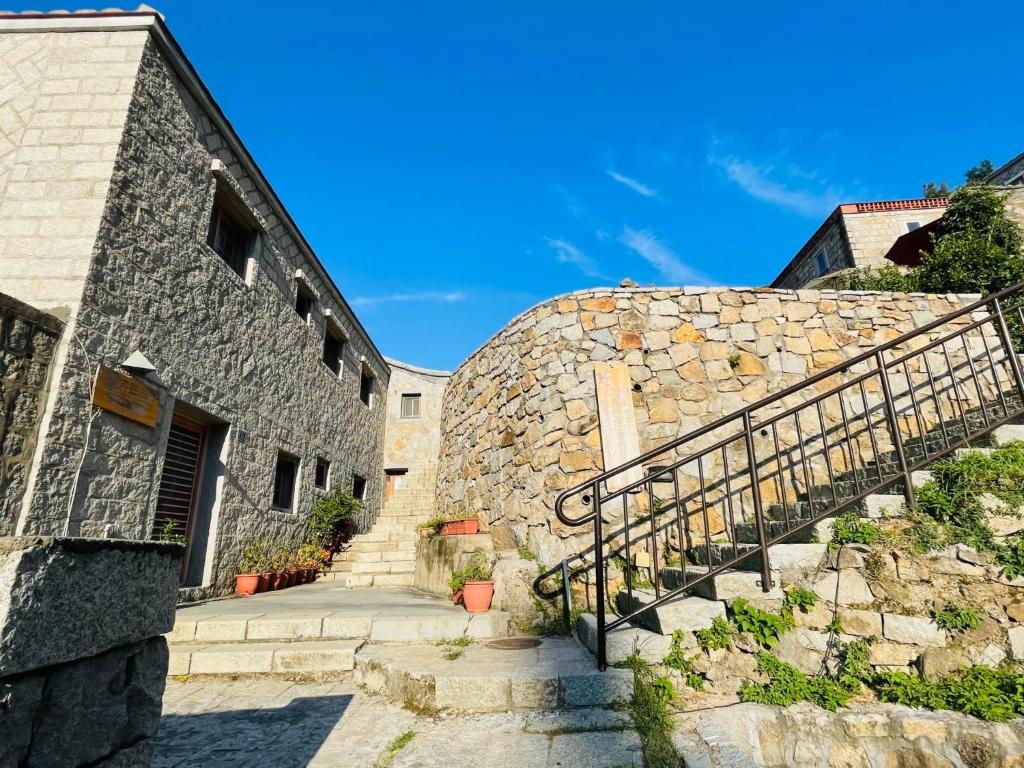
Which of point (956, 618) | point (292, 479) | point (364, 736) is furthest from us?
point (292, 479)

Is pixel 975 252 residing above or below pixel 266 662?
above

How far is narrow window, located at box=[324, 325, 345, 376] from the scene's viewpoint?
34.9 feet

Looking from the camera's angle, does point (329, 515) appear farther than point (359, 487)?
No

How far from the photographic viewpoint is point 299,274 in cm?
870

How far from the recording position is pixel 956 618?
10.5 feet

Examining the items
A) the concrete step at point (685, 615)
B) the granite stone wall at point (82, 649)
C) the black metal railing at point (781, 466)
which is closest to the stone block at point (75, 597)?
the granite stone wall at point (82, 649)

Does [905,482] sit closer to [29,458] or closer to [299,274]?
[29,458]

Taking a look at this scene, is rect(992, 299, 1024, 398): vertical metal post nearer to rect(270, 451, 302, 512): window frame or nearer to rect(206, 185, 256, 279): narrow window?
rect(206, 185, 256, 279): narrow window

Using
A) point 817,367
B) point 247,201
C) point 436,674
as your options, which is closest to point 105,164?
point 247,201

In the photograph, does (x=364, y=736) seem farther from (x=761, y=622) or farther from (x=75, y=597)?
(x=761, y=622)

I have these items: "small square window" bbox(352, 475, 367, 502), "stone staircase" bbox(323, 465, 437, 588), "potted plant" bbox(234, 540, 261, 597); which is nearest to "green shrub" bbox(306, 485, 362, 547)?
"stone staircase" bbox(323, 465, 437, 588)

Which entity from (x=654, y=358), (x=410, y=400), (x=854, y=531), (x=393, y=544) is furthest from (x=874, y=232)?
(x=393, y=544)

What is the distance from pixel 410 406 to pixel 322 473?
4729 millimetres

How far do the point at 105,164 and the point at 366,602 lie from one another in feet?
16.9
